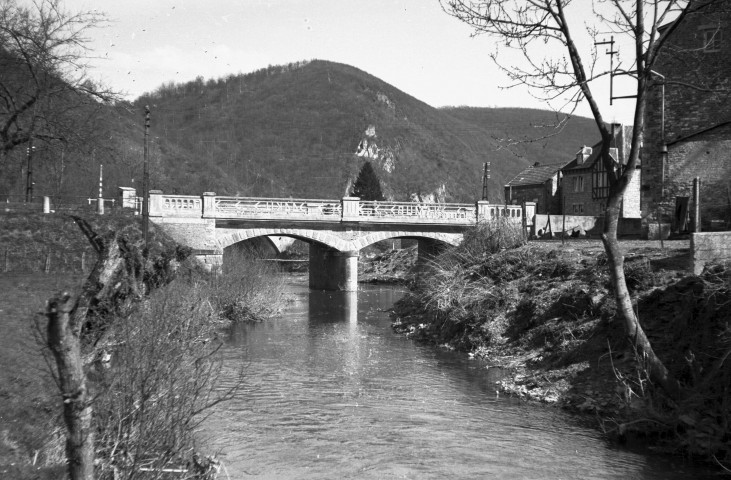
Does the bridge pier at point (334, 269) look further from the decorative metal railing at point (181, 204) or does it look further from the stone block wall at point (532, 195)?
the stone block wall at point (532, 195)

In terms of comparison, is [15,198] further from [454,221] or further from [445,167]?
[445,167]

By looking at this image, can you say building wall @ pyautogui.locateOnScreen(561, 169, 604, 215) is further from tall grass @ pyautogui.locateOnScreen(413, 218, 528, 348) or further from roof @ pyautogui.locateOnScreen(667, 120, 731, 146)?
tall grass @ pyautogui.locateOnScreen(413, 218, 528, 348)

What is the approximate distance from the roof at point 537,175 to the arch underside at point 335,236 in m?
24.4

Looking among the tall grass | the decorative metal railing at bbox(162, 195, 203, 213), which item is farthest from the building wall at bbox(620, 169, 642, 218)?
the decorative metal railing at bbox(162, 195, 203, 213)

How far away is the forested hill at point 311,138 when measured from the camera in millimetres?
110250

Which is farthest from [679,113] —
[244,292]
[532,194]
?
[532,194]

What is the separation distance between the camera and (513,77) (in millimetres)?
12047

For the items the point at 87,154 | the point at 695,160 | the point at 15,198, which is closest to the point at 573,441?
the point at 87,154

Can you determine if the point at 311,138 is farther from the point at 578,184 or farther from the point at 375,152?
the point at 578,184

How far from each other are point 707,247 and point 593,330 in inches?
112

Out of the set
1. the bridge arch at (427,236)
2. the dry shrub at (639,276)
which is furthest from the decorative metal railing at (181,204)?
the dry shrub at (639,276)

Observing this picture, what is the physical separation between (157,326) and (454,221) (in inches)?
A: 1424

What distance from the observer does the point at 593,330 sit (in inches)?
618

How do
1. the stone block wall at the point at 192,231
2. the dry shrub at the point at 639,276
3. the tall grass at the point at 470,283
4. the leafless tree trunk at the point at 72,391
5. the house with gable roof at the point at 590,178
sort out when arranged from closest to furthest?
the leafless tree trunk at the point at 72,391 → the dry shrub at the point at 639,276 → the tall grass at the point at 470,283 → the stone block wall at the point at 192,231 → the house with gable roof at the point at 590,178
